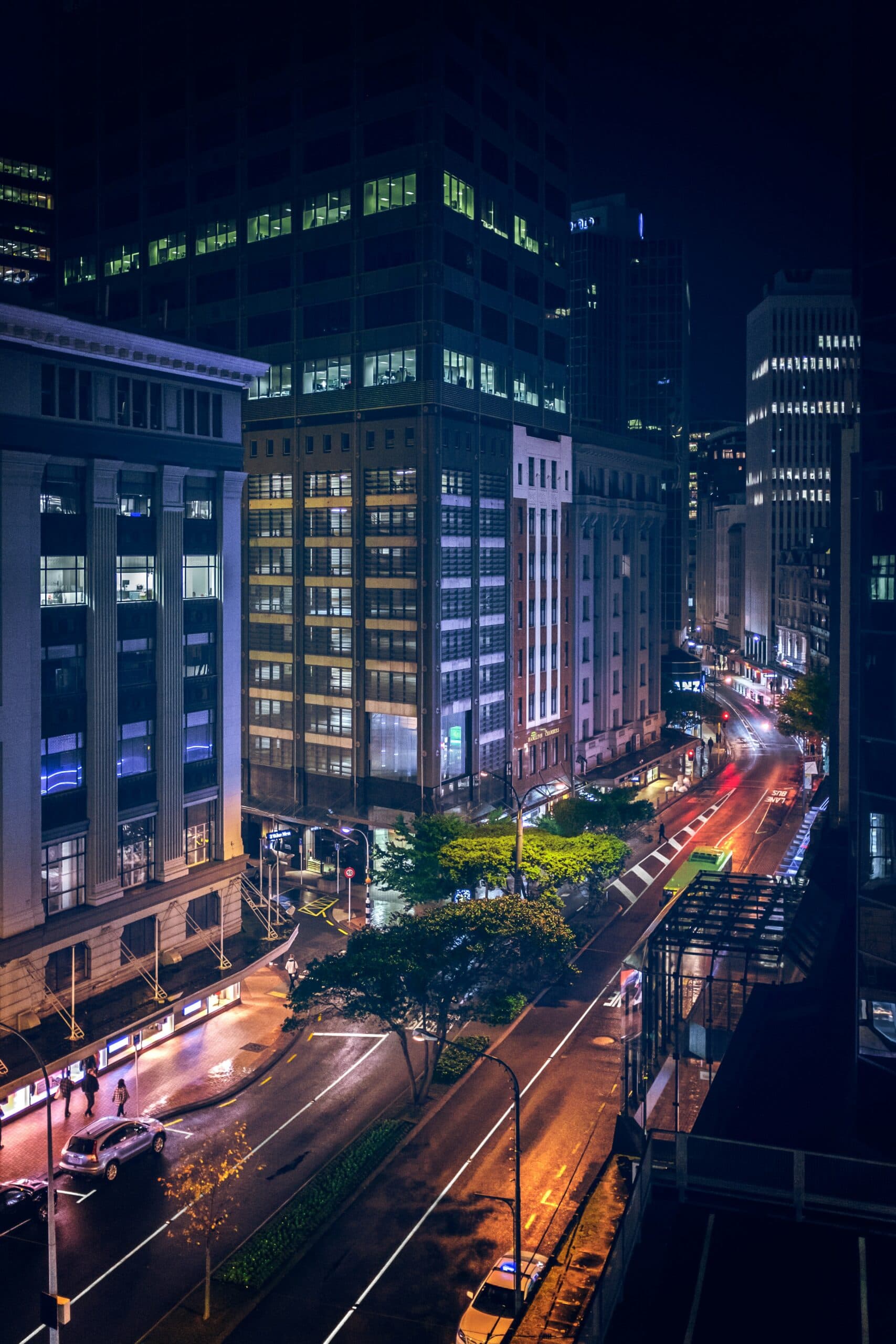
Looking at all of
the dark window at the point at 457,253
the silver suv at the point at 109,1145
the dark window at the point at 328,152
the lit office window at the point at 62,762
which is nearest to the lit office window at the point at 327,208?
the dark window at the point at 328,152

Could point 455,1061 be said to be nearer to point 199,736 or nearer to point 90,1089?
point 90,1089

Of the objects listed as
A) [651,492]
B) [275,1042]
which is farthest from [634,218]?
[275,1042]

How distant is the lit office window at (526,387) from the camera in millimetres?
94875

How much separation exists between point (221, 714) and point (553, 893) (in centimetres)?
1981

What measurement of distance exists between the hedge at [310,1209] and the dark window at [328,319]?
58.9 m

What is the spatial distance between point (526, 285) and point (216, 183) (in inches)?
1015

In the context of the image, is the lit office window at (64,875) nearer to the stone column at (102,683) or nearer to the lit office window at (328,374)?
the stone column at (102,683)

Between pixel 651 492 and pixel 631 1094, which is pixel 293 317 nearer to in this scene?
pixel 651 492

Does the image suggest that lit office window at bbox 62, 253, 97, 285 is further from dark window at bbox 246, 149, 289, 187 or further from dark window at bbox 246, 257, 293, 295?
dark window at bbox 246, 149, 289, 187

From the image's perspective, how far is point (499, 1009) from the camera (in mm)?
52250

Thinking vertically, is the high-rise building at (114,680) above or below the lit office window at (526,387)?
below

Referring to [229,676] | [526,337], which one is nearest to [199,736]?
[229,676]

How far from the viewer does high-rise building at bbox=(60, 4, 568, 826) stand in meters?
83.7

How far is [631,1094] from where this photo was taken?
46062mm
